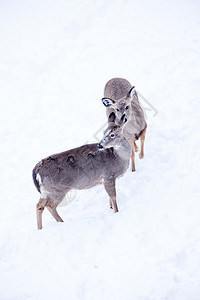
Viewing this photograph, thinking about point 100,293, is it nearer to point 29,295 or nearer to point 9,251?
point 29,295

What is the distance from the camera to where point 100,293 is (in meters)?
3.73

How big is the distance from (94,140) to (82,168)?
225 cm

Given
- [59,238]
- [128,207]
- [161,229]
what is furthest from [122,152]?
[59,238]

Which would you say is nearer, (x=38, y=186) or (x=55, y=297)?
(x=55, y=297)

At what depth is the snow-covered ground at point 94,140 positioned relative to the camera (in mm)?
3938

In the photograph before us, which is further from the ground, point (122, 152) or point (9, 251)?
point (122, 152)

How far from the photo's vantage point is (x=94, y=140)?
6996 mm

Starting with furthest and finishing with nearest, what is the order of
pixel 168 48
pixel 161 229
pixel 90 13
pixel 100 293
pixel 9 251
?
pixel 90 13 → pixel 168 48 → pixel 9 251 → pixel 161 229 → pixel 100 293

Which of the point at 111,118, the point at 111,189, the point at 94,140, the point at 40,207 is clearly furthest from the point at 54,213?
the point at 94,140

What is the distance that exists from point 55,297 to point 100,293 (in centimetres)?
60

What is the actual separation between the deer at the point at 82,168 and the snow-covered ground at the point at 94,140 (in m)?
0.51

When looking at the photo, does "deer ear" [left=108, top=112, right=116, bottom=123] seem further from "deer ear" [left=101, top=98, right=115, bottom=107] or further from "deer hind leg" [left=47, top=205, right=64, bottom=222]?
"deer hind leg" [left=47, top=205, right=64, bottom=222]

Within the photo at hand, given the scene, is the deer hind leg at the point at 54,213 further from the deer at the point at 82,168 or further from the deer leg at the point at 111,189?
the deer leg at the point at 111,189

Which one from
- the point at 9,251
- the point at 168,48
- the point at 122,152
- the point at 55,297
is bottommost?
the point at 55,297
